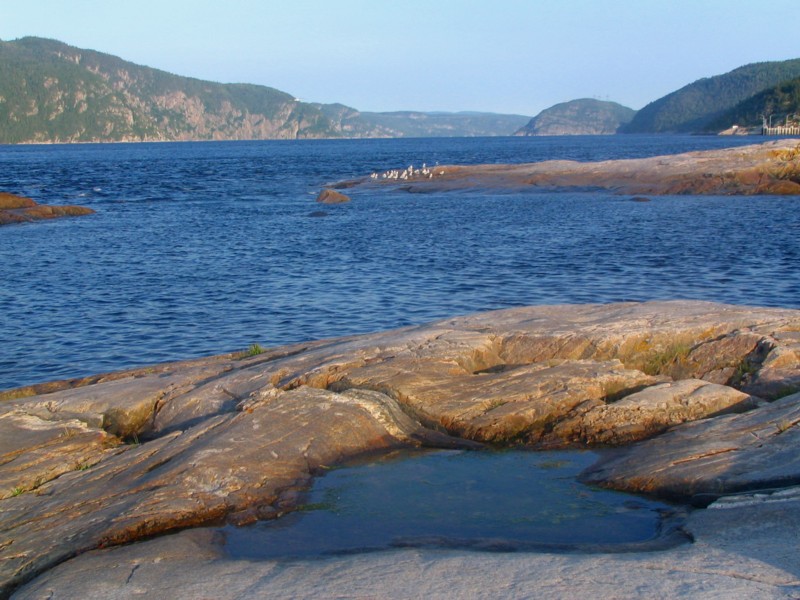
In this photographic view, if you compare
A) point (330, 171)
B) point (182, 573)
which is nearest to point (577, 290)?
point (182, 573)

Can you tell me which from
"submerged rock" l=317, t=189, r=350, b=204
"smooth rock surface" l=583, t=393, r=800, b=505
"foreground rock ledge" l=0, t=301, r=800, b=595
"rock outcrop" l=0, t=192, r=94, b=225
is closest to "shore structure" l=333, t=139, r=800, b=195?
"submerged rock" l=317, t=189, r=350, b=204

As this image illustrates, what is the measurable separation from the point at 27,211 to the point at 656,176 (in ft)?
118

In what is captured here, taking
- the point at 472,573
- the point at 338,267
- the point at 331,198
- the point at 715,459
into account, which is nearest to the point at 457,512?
the point at 472,573

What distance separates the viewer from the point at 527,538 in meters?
7.89

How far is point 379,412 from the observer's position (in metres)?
10.5

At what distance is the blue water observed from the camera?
19141mm

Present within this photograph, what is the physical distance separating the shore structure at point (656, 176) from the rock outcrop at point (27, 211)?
2163 centimetres

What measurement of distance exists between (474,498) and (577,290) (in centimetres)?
1482

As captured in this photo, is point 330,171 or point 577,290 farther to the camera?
point 330,171

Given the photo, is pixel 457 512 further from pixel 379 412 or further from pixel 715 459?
pixel 715 459

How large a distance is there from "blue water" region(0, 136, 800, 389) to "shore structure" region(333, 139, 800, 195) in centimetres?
274

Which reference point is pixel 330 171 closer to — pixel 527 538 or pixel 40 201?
pixel 40 201

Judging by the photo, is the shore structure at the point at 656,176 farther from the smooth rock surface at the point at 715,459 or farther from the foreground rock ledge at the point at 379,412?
the smooth rock surface at the point at 715,459

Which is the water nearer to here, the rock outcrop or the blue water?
the blue water
